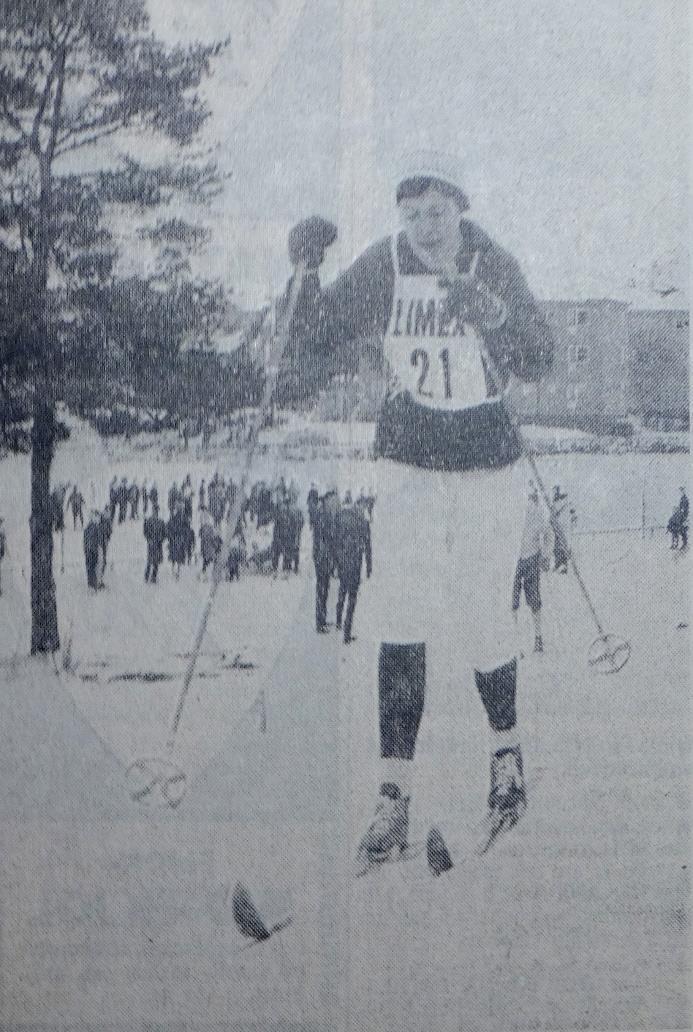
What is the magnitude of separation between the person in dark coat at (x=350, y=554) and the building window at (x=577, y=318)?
55cm

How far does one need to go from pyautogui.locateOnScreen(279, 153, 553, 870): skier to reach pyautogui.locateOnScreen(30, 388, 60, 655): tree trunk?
489 mm

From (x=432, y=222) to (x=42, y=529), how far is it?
965 mm

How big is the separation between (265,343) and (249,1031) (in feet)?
4.36

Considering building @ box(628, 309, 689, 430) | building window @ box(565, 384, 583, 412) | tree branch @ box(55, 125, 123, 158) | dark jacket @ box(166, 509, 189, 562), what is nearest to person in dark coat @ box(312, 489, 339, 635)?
dark jacket @ box(166, 509, 189, 562)

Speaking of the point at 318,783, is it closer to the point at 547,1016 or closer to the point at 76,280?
the point at 547,1016

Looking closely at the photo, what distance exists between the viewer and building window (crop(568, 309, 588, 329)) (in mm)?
1974

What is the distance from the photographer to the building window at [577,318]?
1.97 metres

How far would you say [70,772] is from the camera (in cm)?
192

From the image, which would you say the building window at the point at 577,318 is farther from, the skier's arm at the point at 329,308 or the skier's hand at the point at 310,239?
the skier's hand at the point at 310,239

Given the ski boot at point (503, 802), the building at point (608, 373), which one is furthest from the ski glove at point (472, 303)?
the ski boot at point (503, 802)

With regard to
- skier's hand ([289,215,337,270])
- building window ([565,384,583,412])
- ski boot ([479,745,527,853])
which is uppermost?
skier's hand ([289,215,337,270])

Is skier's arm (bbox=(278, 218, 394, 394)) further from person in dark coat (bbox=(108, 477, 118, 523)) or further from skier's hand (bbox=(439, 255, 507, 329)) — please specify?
person in dark coat (bbox=(108, 477, 118, 523))

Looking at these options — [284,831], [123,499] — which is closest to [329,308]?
[123,499]

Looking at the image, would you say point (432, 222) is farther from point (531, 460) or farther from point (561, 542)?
point (561, 542)
